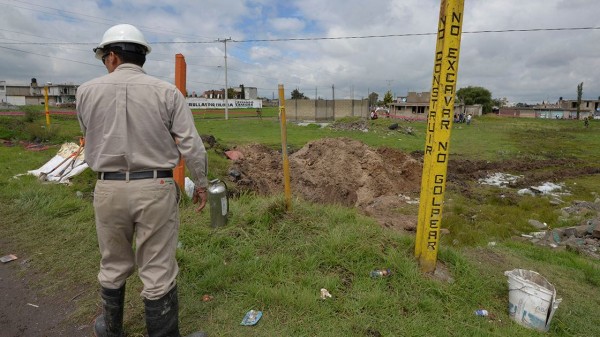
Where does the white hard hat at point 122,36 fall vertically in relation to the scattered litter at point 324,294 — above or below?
above

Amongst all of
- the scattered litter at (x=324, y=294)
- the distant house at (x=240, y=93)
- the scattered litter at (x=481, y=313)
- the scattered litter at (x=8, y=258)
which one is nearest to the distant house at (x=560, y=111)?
the distant house at (x=240, y=93)

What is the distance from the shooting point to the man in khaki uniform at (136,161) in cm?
236

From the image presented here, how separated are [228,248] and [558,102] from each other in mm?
118862

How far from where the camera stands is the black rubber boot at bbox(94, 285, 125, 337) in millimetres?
2568

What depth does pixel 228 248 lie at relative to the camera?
13.3 feet

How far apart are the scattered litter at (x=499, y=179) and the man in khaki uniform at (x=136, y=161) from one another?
37.4ft

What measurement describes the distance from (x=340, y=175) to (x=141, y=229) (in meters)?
8.78

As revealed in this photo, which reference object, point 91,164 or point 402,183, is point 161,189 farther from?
point 402,183

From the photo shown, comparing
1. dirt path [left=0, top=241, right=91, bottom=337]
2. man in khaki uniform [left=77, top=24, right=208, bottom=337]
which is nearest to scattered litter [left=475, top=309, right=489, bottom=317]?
man in khaki uniform [left=77, top=24, right=208, bottom=337]

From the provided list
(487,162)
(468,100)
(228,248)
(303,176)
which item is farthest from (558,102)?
(228,248)

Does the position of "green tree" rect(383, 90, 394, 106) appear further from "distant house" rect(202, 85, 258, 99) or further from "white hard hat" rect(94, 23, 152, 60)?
"white hard hat" rect(94, 23, 152, 60)

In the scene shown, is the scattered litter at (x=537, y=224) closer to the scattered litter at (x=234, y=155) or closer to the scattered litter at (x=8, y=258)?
the scattered litter at (x=234, y=155)

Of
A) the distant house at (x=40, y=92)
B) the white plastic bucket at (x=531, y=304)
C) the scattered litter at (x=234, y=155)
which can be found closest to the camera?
the white plastic bucket at (x=531, y=304)

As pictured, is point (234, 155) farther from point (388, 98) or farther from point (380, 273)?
point (388, 98)
